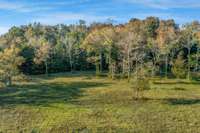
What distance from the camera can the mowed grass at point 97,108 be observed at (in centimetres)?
4162

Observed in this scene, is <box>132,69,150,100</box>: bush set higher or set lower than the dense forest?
lower

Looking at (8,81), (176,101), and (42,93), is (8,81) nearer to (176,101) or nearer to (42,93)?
(42,93)

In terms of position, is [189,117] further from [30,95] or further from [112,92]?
[30,95]

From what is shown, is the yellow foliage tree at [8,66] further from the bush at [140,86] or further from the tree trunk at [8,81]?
the bush at [140,86]

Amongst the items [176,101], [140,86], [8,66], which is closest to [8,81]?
[8,66]

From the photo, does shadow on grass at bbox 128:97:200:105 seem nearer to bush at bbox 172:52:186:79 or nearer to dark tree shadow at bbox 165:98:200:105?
dark tree shadow at bbox 165:98:200:105

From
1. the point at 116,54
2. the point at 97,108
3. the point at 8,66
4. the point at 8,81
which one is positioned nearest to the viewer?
the point at 97,108

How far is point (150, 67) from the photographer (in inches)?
3066

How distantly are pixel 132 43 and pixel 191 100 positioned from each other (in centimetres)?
2954

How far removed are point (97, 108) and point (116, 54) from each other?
42249 mm

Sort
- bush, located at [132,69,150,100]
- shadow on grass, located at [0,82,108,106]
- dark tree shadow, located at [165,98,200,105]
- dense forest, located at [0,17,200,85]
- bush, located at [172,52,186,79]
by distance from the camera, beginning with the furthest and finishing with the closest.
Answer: dense forest, located at [0,17,200,85], bush, located at [172,52,186,79], bush, located at [132,69,150,100], shadow on grass, located at [0,82,108,106], dark tree shadow, located at [165,98,200,105]

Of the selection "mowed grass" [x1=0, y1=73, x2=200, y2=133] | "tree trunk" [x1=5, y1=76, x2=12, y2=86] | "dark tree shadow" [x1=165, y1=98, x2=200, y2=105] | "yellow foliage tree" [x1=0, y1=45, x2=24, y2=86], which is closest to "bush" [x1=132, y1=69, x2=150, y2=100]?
"mowed grass" [x1=0, y1=73, x2=200, y2=133]

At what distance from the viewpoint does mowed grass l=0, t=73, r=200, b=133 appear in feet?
137

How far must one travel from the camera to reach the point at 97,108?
49.6m
